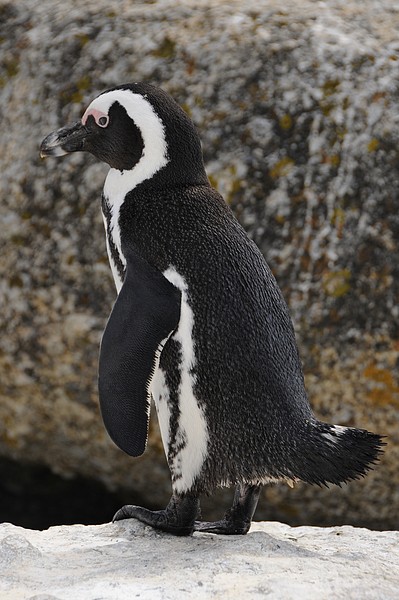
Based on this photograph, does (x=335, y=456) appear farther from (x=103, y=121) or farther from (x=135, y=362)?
(x=103, y=121)

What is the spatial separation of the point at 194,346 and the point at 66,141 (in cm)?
65

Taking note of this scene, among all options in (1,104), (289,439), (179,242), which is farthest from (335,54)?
(289,439)

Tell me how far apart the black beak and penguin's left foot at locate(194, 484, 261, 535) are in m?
0.92

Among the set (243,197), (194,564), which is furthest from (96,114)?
(194,564)

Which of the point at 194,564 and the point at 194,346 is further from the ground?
the point at 194,346

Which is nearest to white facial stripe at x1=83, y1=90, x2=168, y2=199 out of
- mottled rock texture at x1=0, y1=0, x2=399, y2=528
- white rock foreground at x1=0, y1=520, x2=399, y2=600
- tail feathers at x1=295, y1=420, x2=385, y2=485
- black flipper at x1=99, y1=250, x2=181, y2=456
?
black flipper at x1=99, y1=250, x2=181, y2=456

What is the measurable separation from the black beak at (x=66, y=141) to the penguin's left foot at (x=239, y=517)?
923 mm

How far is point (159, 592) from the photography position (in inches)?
73.2

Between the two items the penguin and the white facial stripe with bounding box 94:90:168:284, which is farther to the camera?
the white facial stripe with bounding box 94:90:168:284

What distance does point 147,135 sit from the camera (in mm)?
2305

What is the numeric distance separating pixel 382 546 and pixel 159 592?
0.72 metres

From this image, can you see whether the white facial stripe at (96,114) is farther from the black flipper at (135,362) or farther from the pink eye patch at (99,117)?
the black flipper at (135,362)

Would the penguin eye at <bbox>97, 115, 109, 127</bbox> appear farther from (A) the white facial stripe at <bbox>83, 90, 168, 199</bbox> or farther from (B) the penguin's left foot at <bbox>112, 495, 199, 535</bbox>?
(B) the penguin's left foot at <bbox>112, 495, 199, 535</bbox>

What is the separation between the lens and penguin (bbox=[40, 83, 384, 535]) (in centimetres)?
212
